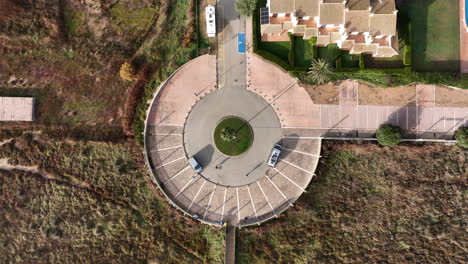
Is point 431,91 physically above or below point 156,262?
above

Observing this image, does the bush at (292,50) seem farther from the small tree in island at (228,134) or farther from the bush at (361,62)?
the small tree in island at (228,134)

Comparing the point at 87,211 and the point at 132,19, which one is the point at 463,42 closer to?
the point at 132,19

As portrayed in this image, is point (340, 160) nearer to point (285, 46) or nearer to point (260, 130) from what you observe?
point (260, 130)

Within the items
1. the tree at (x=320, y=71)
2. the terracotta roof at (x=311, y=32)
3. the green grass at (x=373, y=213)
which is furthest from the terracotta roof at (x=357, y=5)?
the green grass at (x=373, y=213)

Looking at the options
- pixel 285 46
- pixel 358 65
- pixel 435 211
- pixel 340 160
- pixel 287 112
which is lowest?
pixel 435 211

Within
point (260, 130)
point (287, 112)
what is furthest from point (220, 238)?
point (287, 112)

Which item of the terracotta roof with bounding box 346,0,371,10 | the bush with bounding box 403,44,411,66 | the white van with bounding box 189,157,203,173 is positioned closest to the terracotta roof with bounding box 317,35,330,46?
the terracotta roof with bounding box 346,0,371,10
